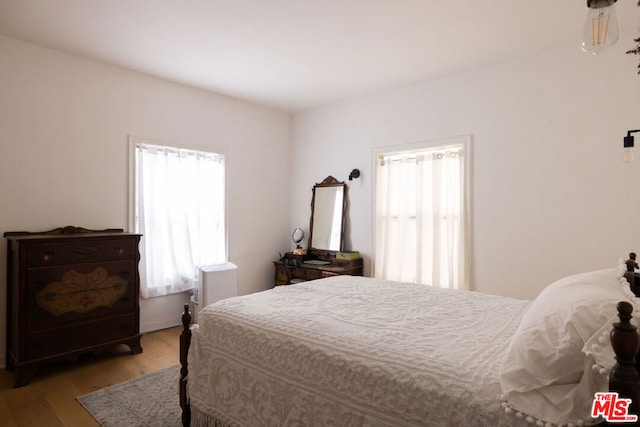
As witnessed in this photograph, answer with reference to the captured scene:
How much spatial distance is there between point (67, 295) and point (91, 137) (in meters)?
1.52

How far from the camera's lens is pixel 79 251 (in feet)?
9.77

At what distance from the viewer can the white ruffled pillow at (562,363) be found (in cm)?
99

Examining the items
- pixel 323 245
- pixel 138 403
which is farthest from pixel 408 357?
pixel 323 245

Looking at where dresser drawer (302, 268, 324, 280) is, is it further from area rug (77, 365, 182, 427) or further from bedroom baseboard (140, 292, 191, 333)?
area rug (77, 365, 182, 427)

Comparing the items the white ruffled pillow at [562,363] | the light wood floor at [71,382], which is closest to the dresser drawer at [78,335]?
the light wood floor at [71,382]

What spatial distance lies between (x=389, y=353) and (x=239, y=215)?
3617 mm

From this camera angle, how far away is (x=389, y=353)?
4.59ft

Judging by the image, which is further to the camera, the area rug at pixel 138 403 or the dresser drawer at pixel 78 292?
the dresser drawer at pixel 78 292

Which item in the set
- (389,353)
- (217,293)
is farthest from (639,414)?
(217,293)

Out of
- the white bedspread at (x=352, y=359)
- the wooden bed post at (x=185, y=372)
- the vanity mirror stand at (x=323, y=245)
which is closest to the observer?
the white bedspread at (x=352, y=359)

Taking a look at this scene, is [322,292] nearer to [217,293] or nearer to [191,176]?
[217,293]

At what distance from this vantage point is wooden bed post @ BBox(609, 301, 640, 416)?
0.86 m

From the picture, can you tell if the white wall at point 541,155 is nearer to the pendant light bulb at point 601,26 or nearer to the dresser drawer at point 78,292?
the pendant light bulb at point 601,26

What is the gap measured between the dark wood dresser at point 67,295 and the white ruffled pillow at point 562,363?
3.17 meters
